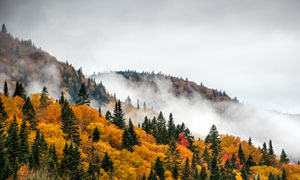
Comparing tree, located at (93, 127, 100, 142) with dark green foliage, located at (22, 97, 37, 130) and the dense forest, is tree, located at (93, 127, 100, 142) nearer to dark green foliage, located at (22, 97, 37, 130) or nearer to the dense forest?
the dense forest

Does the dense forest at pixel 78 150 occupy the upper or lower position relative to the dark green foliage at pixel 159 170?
upper

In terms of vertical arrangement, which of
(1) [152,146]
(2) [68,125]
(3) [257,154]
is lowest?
(3) [257,154]

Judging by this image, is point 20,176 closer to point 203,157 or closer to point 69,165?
point 69,165

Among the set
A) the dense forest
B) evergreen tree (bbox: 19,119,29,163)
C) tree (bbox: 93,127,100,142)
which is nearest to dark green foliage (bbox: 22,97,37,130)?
the dense forest

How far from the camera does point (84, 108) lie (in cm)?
10550

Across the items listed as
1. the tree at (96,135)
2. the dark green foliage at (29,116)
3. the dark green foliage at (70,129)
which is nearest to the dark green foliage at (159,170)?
the tree at (96,135)

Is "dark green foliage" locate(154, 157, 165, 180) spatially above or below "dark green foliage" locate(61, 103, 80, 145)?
below

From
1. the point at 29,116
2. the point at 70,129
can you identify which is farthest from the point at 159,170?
the point at 29,116

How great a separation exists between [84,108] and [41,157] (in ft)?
138

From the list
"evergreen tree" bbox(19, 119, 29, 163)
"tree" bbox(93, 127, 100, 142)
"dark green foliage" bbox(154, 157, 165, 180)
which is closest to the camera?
"evergreen tree" bbox(19, 119, 29, 163)

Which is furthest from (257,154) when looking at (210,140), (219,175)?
(219,175)

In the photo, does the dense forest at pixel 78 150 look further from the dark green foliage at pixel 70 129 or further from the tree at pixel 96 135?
the tree at pixel 96 135

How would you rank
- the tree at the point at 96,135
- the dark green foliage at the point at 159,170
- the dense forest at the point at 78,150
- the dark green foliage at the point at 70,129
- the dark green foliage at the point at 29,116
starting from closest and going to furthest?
the dense forest at the point at 78,150 → the dark green foliage at the point at 29,116 → the dark green foliage at the point at 159,170 → the dark green foliage at the point at 70,129 → the tree at the point at 96,135

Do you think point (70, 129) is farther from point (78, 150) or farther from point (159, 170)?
point (159, 170)
